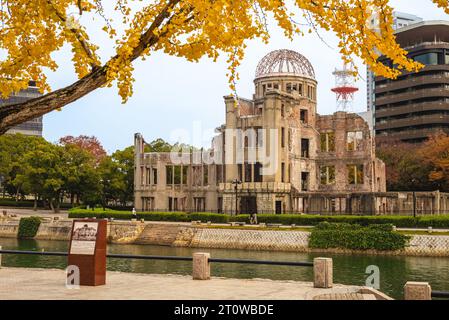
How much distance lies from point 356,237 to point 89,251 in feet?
96.3

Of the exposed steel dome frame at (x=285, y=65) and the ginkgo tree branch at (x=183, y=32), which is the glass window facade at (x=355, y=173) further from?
the ginkgo tree branch at (x=183, y=32)

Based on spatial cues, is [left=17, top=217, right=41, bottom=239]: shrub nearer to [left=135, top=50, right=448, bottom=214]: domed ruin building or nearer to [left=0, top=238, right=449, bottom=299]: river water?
[left=0, top=238, right=449, bottom=299]: river water

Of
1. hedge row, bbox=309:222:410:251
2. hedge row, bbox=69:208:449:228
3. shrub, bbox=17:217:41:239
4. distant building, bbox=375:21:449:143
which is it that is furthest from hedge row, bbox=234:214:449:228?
distant building, bbox=375:21:449:143

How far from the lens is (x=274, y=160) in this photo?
62.2m

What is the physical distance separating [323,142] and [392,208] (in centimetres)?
1335

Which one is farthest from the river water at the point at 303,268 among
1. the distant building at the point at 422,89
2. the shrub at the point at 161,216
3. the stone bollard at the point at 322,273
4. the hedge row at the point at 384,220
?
the distant building at the point at 422,89

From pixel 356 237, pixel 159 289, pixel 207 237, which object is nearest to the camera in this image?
pixel 159 289

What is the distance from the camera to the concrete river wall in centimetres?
3981

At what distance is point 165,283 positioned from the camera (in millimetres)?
16500

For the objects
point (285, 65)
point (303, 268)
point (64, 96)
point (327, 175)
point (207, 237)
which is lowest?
point (303, 268)

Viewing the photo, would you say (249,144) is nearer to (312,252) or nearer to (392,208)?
(392,208)

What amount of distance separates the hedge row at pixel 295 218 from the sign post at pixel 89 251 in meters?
32.8

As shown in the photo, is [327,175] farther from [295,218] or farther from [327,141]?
[295,218]

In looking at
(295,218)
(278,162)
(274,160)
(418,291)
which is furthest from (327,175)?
(418,291)
